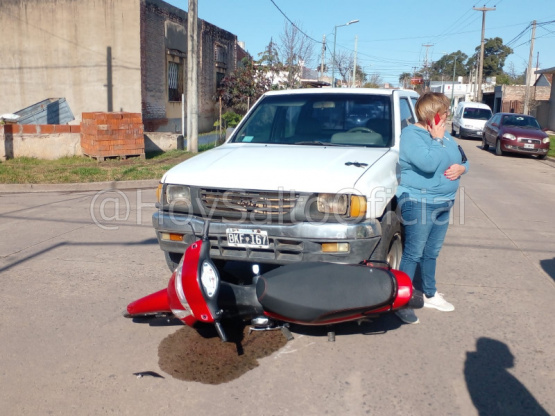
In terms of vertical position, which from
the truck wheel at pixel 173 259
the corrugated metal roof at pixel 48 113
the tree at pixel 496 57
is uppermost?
the tree at pixel 496 57

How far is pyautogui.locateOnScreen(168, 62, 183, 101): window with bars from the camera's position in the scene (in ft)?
68.0

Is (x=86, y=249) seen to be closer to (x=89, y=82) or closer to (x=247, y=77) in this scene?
(x=89, y=82)

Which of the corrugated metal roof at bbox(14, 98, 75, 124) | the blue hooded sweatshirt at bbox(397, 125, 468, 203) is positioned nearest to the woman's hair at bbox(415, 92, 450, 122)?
the blue hooded sweatshirt at bbox(397, 125, 468, 203)

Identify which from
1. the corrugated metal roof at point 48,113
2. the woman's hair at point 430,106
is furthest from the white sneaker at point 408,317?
the corrugated metal roof at point 48,113

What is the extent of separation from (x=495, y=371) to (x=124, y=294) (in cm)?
316

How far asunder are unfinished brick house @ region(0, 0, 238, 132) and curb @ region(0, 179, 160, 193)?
7.13 metres

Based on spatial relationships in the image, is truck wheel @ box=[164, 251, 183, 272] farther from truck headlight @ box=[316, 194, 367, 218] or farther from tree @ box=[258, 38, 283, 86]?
tree @ box=[258, 38, 283, 86]

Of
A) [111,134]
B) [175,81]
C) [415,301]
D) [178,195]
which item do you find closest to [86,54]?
[175,81]

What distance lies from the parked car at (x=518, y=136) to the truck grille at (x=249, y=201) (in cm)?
1742

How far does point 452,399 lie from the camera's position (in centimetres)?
336

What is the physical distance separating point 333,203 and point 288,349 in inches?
43.5

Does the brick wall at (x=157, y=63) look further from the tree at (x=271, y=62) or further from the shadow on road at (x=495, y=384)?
the shadow on road at (x=495, y=384)

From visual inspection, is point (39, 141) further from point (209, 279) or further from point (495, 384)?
point (495, 384)

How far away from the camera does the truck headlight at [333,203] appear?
409 cm
